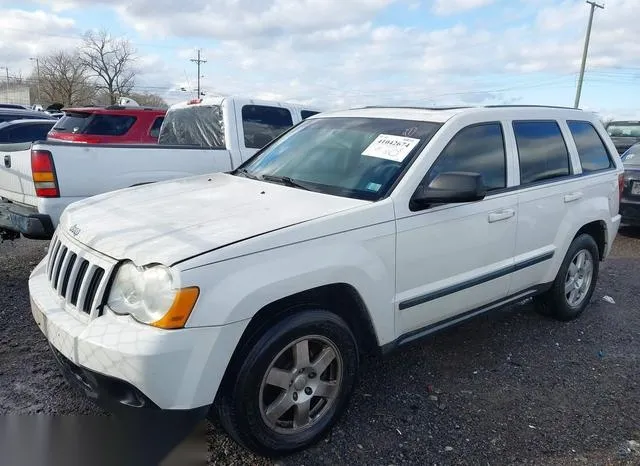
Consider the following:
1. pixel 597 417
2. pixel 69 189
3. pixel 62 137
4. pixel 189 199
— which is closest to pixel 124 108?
pixel 62 137

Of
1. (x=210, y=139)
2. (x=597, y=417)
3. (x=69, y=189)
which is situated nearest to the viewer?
(x=597, y=417)

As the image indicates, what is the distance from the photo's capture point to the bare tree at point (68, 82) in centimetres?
5512

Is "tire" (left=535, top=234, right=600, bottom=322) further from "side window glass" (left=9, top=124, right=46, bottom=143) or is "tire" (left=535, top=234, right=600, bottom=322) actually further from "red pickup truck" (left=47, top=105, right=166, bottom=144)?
"side window glass" (left=9, top=124, right=46, bottom=143)

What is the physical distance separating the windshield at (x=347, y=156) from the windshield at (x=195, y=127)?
2.43 m

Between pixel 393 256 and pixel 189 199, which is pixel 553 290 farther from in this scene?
pixel 189 199

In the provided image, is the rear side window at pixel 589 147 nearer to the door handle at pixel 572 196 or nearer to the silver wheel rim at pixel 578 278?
the door handle at pixel 572 196

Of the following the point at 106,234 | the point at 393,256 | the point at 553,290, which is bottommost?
the point at 553,290

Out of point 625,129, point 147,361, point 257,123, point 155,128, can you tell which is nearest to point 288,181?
point 147,361

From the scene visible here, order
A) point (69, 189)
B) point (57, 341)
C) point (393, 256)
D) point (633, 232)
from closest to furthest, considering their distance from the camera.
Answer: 1. point (57, 341)
2. point (393, 256)
3. point (69, 189)
4. point (633, 232)

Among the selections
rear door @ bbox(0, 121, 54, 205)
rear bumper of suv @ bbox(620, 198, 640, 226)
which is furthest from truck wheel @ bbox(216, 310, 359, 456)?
rear bumper of suv @ bbox(620, 198, 640, 226)

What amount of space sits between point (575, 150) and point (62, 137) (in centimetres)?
826

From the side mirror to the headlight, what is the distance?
1.44 metres

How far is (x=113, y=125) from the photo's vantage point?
9062 millimetres

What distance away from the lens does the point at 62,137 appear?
30.3 feet
